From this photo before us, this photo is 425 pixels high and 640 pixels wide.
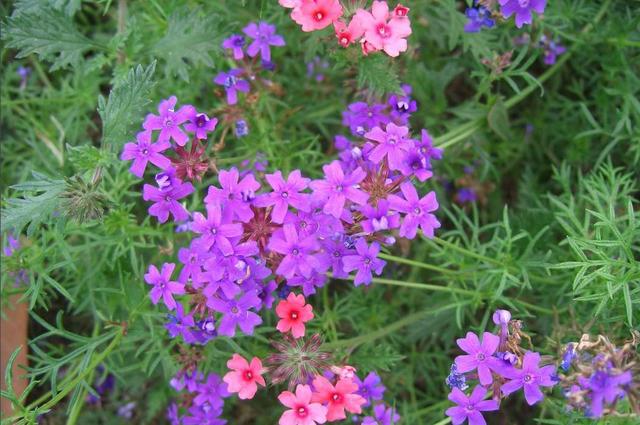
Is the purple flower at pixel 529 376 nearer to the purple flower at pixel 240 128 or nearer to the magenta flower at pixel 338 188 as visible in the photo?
the magenta flower at pixel 338 188

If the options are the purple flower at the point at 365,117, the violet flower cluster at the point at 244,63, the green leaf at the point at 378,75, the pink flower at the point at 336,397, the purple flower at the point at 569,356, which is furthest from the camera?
the violet flower cluster at the point at 244,63

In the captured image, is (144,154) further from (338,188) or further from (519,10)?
(519,10)

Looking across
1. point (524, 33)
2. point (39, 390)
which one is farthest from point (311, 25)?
point (39, 390)

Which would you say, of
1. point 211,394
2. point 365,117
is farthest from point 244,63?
point 211,394

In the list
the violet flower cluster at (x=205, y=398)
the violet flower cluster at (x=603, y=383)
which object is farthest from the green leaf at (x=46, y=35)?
the violet flower cluster at (x=603, y=383)

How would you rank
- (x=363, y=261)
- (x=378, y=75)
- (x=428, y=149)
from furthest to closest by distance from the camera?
(x=378, y=75) < (x=428, y=149) < (x=363, y=261)

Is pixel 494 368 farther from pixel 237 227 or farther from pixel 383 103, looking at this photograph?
pixel 383 103

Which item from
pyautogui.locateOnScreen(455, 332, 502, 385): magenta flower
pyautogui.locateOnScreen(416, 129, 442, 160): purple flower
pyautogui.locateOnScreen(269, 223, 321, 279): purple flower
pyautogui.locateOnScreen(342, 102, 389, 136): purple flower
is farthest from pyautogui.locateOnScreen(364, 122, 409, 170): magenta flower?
pyautogui.locateOnScreen(455, 332, 502, 385): magenta flower
